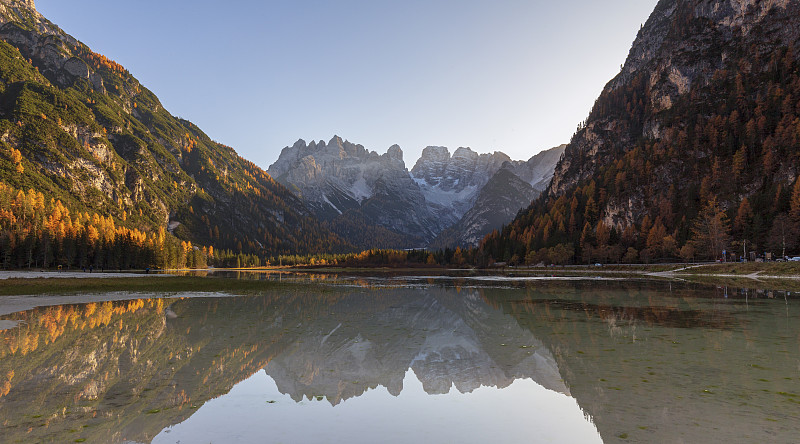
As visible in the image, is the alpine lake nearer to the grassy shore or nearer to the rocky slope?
the grassy shore

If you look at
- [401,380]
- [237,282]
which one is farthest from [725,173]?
[401,380]

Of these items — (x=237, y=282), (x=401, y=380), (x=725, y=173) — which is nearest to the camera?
(x=401, y=380)

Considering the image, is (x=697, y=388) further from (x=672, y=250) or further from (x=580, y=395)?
(x=672, y=250)

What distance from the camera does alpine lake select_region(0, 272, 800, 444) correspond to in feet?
35.9

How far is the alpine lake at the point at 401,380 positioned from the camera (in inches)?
431

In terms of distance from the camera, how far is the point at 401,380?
16.8 m

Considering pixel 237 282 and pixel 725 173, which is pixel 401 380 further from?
pixel 725 173

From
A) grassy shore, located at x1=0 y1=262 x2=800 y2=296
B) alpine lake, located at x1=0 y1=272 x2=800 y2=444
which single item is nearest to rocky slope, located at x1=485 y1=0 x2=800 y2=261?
grassy shore, located at x1=0 y1=262 x2=800 y2=296

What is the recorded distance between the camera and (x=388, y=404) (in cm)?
1422

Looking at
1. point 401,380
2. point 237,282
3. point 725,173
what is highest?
point 725,173


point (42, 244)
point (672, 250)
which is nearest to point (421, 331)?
point (672, 250)

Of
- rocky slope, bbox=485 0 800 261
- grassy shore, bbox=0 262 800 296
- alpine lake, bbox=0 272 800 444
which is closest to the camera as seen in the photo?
alpine lake, bbox=0 272 800 444

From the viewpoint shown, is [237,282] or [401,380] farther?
[237,282]

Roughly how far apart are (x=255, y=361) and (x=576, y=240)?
188 m
